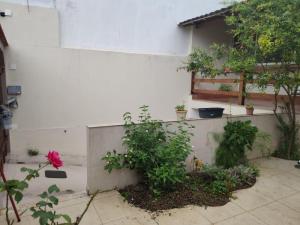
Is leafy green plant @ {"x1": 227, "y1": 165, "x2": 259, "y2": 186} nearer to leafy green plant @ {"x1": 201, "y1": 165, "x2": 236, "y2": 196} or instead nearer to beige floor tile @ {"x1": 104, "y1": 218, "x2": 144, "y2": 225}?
leafy green plant @ {"x1": 201, "y1": 165, "x2": 236, "y2": 196}

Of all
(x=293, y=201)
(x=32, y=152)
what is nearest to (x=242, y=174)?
(x=293, y=201)

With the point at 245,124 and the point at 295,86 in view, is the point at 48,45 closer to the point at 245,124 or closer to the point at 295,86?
the point at 245,124

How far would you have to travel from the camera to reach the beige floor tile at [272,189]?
3.43 metres

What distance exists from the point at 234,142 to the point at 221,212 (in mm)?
1571

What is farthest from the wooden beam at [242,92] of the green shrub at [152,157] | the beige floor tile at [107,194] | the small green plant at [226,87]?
the beige floor tile at [107,194]

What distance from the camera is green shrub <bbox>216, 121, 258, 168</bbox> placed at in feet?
13.8

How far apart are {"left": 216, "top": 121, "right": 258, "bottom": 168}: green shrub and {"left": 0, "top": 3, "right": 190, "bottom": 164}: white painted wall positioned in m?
3.02

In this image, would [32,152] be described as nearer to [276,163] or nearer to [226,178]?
[226,178]

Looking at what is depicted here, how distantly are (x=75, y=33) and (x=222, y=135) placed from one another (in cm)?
428

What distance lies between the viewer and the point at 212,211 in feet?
9.78

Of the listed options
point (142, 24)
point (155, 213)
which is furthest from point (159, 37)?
point (155, 213)

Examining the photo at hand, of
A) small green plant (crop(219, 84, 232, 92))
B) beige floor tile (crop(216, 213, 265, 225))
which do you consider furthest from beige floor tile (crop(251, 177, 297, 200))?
small green plant (crop(219, 84, 232, 92))

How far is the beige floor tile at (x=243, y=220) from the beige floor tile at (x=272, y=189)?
27.6 inches

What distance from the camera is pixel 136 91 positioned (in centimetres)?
668
